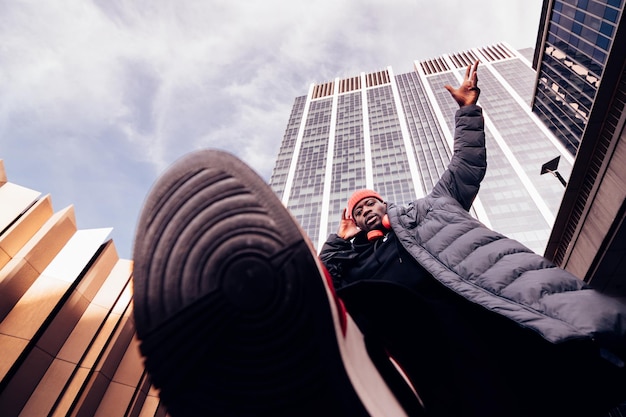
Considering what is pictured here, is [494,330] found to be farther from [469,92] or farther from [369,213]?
[469,92]

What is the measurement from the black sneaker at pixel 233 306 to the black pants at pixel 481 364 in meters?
0.43

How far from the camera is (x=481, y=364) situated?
126cm

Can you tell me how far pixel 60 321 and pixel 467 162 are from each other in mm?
7490

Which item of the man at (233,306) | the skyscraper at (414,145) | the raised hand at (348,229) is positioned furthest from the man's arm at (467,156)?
the skyscraper at (414,145)

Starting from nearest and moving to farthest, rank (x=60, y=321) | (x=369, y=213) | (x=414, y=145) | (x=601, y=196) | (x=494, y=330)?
1. (x=494, y=330)
2. (x=369, y=213)
3. (x=60, y=321)
4. (x=601, y=196)
5. (x=414, y=145)

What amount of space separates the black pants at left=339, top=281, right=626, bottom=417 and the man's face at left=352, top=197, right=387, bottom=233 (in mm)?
1084

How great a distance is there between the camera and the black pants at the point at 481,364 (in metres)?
1.16

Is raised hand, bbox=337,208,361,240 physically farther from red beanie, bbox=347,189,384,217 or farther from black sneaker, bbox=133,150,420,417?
black sneaker, bbox=133,150,420,417

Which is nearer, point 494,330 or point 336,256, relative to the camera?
point 494,330

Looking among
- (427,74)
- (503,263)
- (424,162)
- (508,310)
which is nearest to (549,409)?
(508,310)

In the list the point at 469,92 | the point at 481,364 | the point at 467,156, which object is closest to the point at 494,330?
the point at 481,364

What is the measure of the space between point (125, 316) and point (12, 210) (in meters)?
3.18

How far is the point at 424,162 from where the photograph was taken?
42.8 meters

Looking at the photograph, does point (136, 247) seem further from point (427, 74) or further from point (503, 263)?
point (427, 74)
